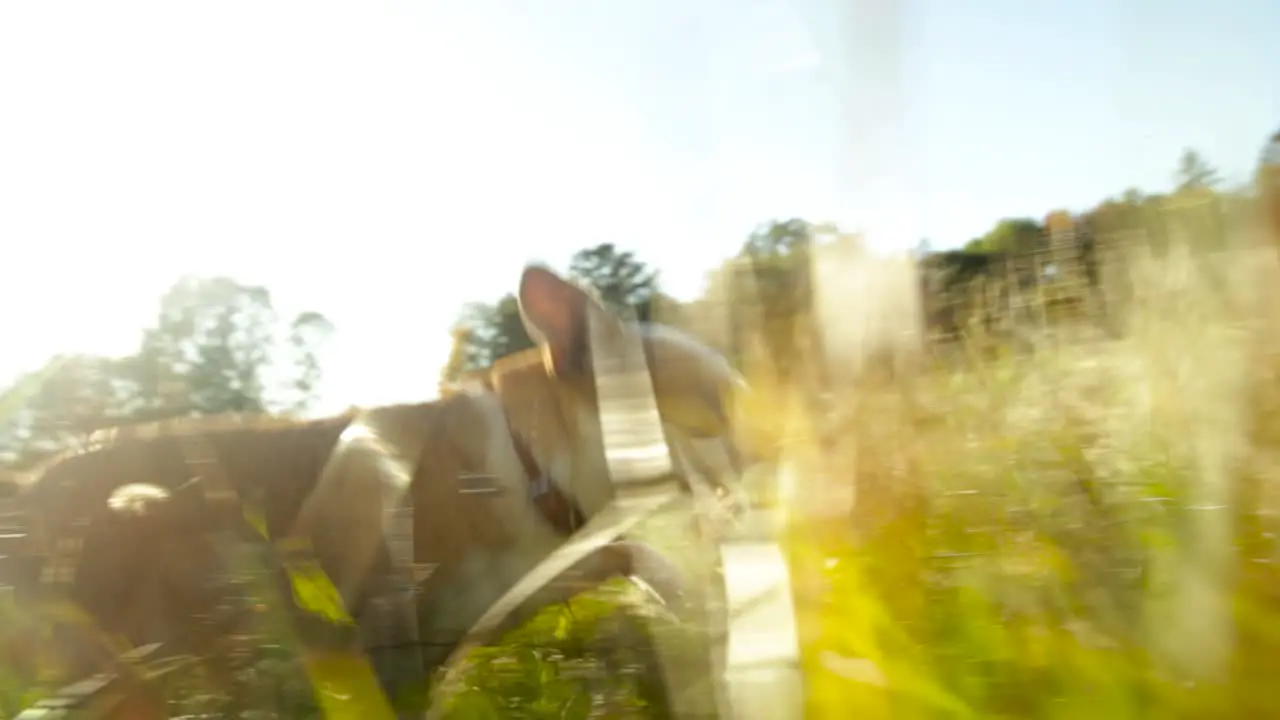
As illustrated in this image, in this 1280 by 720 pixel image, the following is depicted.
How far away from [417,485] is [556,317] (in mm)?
494

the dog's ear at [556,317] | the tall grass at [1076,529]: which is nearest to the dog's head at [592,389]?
the dog's ear at [556,317]

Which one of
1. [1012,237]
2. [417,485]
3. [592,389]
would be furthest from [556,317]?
[1012,237]

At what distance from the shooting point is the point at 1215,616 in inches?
51.0

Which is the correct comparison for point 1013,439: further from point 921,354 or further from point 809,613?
point 809,613

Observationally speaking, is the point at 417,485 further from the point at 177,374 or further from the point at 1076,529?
the point at 1076,529

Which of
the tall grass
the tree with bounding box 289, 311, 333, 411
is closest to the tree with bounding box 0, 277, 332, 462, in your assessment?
the tree with bounding box 289, 311, 333, 411

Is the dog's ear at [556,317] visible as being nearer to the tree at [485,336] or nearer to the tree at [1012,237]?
the tree at [485,336]

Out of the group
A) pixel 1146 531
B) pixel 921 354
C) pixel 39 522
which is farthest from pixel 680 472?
pixel 39 522

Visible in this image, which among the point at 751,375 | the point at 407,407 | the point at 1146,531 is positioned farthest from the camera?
the point at 407,407

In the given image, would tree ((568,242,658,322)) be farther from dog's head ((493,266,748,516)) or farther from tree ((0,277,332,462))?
tree ((0,277,332,462))

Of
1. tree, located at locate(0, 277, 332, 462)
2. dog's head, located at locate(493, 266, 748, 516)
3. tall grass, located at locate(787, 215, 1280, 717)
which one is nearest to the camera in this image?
tall grass, located at locate(787, 215, 1280, 717)

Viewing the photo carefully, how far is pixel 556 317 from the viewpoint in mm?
2250

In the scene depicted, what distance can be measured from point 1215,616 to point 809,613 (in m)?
0.51

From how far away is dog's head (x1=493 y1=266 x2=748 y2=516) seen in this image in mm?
2111
